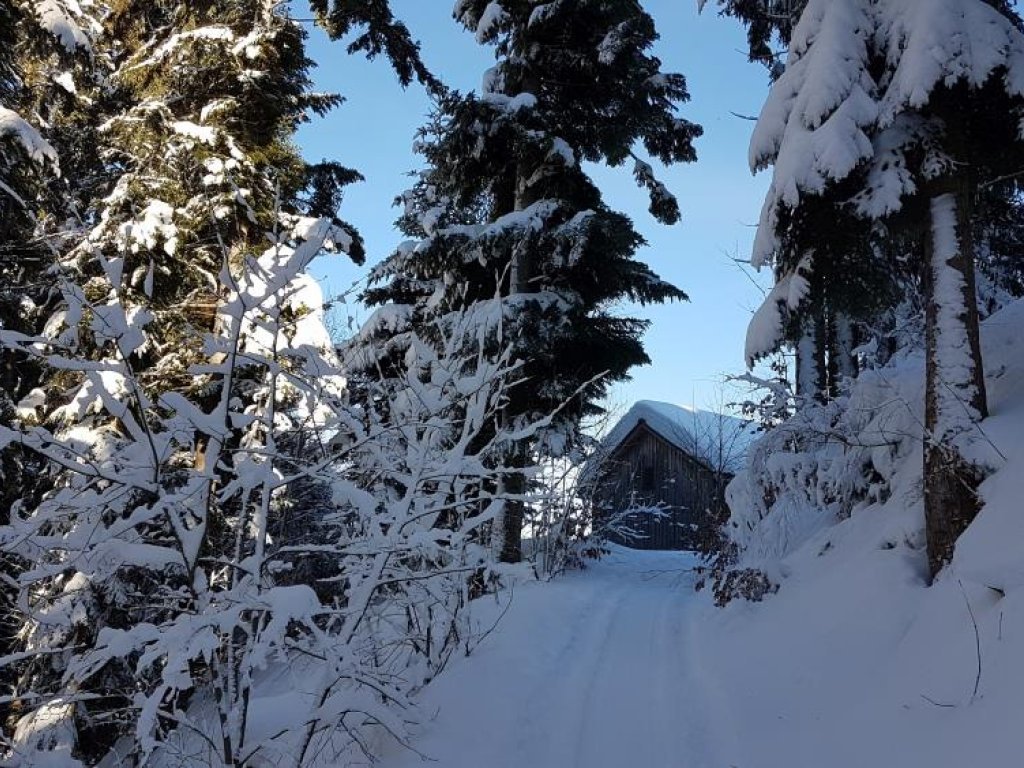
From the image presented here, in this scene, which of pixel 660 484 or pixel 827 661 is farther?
pixel 660 484

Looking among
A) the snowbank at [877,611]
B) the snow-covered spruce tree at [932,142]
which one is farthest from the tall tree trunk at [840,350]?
the snow-covered spruce tree at [932,142]

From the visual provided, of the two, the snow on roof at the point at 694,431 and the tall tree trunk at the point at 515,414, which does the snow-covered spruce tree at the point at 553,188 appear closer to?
the tall tree trunk at the point at 515,414

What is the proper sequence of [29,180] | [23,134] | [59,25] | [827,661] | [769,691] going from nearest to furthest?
[827,661], [769,691], [23,134], [59,25], [29,180]

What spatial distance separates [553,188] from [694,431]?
16.0m

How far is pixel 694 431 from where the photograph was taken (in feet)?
84.0

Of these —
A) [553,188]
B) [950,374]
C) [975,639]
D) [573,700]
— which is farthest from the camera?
[553,188]

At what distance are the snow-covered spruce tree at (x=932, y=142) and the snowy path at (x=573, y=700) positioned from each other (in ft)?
8.00

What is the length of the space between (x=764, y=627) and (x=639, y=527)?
19.6 m

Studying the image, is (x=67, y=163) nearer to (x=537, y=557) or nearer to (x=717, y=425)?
(x=537, y=557)

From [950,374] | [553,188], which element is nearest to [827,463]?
[950,374]

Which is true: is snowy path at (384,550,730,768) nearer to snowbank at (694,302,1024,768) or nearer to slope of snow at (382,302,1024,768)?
slope of snow at (382,302,1024,768)

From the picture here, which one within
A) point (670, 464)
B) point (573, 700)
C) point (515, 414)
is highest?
point (670, 464)

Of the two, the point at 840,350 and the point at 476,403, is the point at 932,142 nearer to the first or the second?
the point at 476,403

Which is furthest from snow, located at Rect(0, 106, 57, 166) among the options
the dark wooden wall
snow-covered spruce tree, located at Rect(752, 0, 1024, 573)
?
the dark wooden wall
